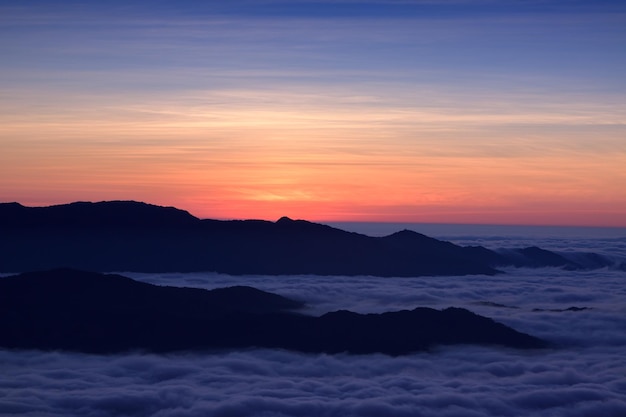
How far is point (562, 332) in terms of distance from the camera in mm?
62875

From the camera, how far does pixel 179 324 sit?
55281 millimetres

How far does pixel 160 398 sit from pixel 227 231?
65494mm

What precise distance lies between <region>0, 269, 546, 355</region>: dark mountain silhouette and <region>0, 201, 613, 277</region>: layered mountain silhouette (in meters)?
38.7

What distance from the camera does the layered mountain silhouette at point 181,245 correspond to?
100 meters

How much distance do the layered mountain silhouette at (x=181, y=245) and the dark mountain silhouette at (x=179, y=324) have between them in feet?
127

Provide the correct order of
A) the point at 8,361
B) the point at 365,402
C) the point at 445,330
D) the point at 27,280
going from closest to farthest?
the point at 365,402, the point at 8,361, the point at 445,330, the point at 27,280

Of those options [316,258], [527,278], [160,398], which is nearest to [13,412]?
[160,398]

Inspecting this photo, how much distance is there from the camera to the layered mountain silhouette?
100m

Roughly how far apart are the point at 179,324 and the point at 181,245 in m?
48.1

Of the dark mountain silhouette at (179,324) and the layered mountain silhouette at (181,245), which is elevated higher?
the layered mountain silhouette at (181,245)

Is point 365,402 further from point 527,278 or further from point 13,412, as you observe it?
point 527,278

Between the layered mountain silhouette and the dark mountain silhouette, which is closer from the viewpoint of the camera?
the dark mountain silhouette

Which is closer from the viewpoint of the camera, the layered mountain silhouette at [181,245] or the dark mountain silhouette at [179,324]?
the dark mountain silhouette at [179,324]

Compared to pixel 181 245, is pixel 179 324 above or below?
below
